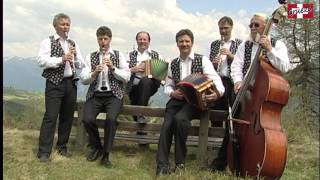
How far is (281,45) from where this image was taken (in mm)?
5785

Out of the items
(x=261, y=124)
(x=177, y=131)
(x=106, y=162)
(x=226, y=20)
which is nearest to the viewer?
(x=261, y=124)

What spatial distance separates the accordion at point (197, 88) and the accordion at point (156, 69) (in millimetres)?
988

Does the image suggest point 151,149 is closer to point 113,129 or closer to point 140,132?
point 140,132

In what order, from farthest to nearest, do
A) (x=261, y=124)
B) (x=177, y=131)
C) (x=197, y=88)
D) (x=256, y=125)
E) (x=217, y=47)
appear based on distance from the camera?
(x=217, y=47)
(x=177, y=131)
(x=197, y=88)
(x=256, y=125)
(x=261, y=124)

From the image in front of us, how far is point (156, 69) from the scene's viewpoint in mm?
7152

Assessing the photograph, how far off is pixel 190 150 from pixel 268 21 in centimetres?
276

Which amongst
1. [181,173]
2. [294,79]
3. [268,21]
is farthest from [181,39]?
[294,79]

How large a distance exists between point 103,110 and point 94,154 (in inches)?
23.7

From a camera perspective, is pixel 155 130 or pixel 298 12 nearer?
pixel 298 12

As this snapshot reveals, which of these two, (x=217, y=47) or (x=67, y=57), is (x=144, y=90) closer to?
(x=217, y=47)

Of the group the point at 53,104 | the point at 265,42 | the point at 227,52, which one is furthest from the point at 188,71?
the point at 53,104

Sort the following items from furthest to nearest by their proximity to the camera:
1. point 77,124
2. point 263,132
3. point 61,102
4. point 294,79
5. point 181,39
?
point 294,79, point 77,124, point 61,102, point 181,39, point 263,132

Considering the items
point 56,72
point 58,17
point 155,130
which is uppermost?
point 58,17

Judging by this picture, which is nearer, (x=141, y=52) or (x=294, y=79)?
(x=141, y=52)
